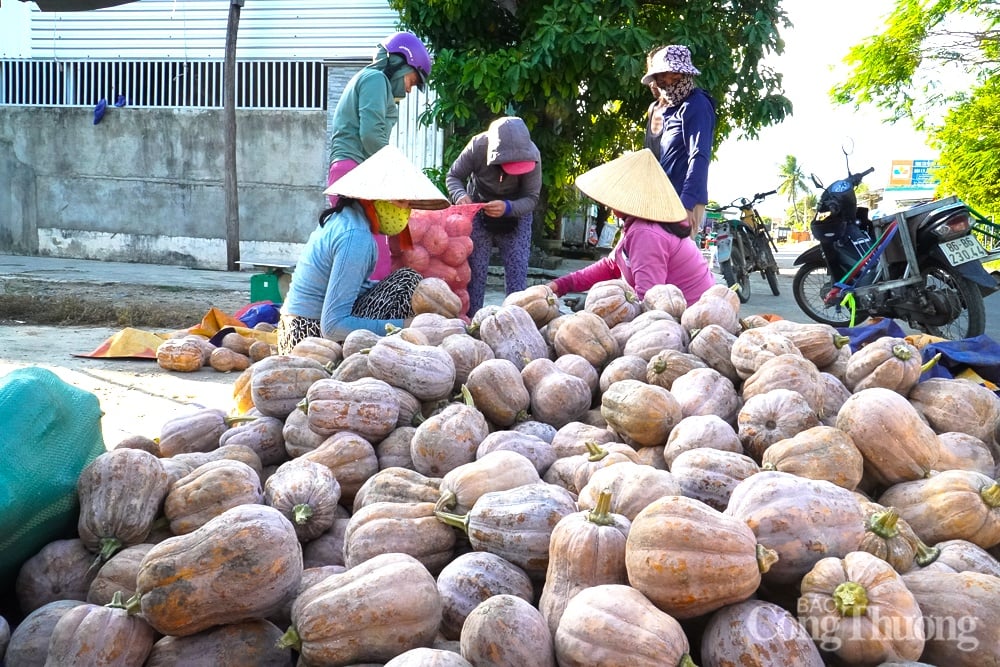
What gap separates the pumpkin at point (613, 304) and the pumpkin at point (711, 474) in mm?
1526

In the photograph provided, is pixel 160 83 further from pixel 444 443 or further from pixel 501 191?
pixel 444 443

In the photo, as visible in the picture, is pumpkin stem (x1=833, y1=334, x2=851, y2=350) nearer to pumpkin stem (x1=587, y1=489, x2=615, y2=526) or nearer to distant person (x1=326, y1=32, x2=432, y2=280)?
pumpkin stem (x1=587, y1=489, x2=615, y2=526)

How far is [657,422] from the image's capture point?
264 cm

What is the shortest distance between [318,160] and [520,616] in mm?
12624

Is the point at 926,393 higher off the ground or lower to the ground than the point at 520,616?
higher

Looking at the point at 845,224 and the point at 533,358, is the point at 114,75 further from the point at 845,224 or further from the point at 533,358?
the point at 533,358

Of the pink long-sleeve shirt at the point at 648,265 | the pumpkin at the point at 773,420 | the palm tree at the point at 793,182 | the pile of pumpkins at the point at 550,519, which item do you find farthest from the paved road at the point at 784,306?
the palm tree at the point at 793,182

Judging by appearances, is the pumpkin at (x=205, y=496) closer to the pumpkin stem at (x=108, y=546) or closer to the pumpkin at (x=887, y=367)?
the pumpkin stem at (x=108, y=546)

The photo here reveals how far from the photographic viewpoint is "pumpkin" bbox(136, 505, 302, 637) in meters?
1.76

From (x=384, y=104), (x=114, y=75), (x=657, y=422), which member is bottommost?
(x=657, y=422)

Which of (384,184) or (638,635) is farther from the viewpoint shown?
(384,184)

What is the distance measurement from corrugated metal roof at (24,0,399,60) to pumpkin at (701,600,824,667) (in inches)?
489

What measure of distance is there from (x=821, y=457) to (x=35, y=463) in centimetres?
213

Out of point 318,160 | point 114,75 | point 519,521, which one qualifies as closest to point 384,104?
point 519,521
